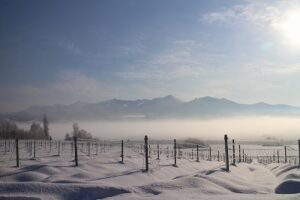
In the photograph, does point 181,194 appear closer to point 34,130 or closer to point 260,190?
point 260,190

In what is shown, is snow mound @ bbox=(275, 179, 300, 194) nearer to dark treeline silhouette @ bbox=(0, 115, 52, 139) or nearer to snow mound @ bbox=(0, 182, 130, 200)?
snow mound @ bbox=(0, 182, 130, 200)

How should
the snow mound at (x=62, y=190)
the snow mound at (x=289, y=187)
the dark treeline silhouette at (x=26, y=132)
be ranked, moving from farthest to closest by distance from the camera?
the dark treeline silhouette at (x=26, y=132) → the snow mound at (x=289, y=187) → the snow mound at (x=62, y=190)

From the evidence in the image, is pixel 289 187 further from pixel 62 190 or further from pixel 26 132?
pixel 26 132

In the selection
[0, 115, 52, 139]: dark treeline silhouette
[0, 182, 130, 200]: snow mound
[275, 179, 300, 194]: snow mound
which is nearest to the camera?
[0, 182, 130, 200]: snow mound

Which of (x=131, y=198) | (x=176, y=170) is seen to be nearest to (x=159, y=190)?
(x=131, y=198)

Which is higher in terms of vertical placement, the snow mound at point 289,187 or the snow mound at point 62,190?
the snow mound at point 62,190

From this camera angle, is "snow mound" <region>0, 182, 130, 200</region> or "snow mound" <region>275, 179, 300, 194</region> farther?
"snow mound" <region>275, 179, 300, 194</region>

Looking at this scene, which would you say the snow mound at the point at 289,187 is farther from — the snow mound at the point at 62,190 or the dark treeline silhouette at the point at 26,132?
the dark treeline silhouette at the point at 26,132

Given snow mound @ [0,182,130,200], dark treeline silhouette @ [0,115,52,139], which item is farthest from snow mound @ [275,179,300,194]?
dark treeline silhouette @ [0,115,52,139]

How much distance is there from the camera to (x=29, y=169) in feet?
64.8

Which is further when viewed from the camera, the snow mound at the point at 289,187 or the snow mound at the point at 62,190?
the snow mound at the point at 289,187

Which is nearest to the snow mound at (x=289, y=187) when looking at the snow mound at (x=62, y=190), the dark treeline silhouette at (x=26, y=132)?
the snow mound at (x=62, y=190)

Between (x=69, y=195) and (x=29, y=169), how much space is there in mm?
9780

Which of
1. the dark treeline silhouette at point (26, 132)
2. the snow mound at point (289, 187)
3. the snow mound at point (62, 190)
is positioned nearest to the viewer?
the snow mound at point (62, 190)
